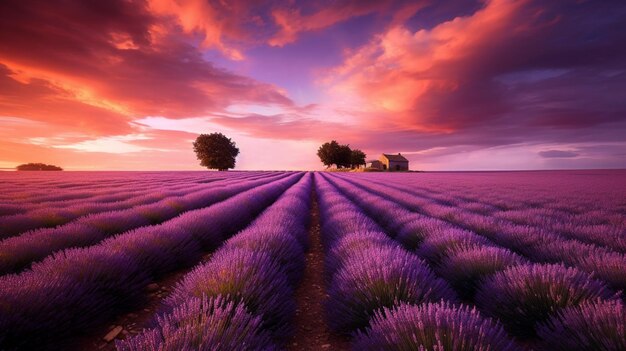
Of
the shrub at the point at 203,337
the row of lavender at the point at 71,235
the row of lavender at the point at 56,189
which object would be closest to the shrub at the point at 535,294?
the shrub at the point at 203,337

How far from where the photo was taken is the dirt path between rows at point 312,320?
2.21 meters

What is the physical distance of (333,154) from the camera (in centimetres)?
7406

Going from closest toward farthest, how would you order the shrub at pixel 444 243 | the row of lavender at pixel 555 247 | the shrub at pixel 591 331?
the shrub at pixel 591 331
the row of lavender at pixel 555 247
the shrub at pixel 444 243

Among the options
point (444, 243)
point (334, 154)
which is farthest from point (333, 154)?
point (444, 243)

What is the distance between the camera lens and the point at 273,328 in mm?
2121

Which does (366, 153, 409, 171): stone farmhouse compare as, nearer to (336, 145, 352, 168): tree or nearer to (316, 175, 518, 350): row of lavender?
(336, 145, 352, 168): tree

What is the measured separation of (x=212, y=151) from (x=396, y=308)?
57.7 m

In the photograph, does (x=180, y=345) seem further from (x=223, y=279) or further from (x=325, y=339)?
(x=325, y=339)

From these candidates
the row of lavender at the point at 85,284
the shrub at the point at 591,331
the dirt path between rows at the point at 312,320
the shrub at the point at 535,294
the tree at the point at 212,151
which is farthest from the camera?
the tree at the point at 212,151

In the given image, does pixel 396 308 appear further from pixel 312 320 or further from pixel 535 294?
pixel 535 294

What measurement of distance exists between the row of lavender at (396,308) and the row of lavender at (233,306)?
1.52ft

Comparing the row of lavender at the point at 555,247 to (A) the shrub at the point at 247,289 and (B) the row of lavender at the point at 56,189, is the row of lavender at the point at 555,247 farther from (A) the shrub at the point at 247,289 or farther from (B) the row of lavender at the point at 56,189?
(B) the row of lavender at the point at 56,189

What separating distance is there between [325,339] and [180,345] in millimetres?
1326

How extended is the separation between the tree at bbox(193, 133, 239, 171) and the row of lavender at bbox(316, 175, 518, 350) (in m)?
55.6
